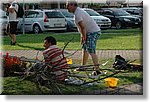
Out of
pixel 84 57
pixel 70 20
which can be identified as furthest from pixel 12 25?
pixel 84 57

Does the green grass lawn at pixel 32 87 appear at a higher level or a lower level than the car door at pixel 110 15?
lower

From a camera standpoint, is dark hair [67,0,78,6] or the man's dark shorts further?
the man's dark shorts

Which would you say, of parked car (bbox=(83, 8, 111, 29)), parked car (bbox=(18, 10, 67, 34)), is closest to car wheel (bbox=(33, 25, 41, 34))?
parked car (bbox=(18, 10, 67, 34))

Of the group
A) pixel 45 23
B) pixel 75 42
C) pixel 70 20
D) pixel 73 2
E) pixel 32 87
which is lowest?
pixel 32 87

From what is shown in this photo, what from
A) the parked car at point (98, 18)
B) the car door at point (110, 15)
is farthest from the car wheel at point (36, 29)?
the car door at point (110, 15)

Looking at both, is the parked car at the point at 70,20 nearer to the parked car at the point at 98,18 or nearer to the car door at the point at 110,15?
the parked car at the point at 98,18

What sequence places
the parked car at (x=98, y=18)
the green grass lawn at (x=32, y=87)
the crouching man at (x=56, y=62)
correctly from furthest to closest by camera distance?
the parked car at (x=98, y=18), the crouching man at (x=56, y=62), the green grass lawn at (x=32, y=87)

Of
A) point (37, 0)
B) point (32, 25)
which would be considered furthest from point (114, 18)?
point (37, 0)

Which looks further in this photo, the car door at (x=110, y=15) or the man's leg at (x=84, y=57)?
the car door at (x=110, y=15)

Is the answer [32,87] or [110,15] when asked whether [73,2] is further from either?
[110,15]

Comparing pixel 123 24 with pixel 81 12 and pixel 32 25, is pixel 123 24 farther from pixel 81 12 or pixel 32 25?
pixel 81 12

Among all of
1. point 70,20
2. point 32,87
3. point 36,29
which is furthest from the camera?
point 36,29

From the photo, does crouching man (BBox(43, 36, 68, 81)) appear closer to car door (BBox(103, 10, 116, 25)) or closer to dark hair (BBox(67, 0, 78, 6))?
dark hair (BBox(67, 0, 78, 6))

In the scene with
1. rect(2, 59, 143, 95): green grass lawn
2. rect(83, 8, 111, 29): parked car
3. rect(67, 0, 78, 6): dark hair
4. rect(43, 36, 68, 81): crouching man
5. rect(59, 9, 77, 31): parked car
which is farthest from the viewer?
rect(59, 9, 77, 31): parked car
